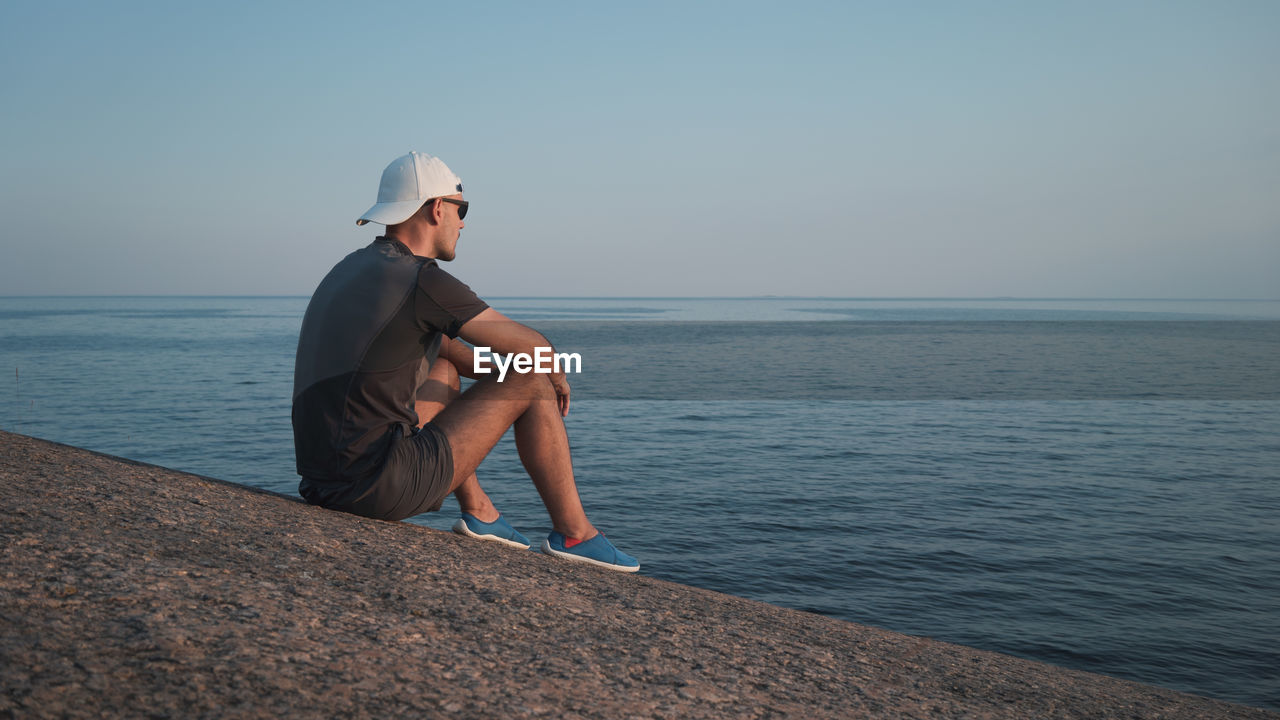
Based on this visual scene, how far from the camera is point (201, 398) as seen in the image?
27750 mm

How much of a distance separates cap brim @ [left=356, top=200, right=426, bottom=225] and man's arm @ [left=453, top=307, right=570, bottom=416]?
578 mm

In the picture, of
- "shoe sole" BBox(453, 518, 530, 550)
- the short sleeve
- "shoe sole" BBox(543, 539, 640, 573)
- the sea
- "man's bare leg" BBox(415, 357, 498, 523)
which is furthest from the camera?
the sea

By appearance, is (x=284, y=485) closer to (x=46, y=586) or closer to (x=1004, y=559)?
(x=1004, y=559)

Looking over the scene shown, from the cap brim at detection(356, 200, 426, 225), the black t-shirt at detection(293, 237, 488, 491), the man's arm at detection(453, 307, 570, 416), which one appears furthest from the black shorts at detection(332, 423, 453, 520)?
the cap brim at detection(356, 200, 426, 225)

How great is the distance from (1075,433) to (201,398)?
25626 mm

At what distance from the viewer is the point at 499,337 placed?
3963 millimetres

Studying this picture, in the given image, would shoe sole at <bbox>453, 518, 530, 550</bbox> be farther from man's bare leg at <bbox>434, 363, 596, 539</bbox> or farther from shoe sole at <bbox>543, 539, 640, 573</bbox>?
man's bare leg at <bbox>434, 363, 596, 539</bbox>

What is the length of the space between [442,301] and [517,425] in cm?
94

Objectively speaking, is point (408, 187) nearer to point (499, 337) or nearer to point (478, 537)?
point (499, 337)

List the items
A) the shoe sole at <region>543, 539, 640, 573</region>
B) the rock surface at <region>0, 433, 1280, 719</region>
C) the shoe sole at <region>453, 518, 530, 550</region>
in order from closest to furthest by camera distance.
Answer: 1. the rock surface at <region>0, 433, 1280, 719</region>
2. the shoe sole at <region>543, 539, 640, 573</region>
3. the shoe sole at <region>453, 518, 530, 550</region>

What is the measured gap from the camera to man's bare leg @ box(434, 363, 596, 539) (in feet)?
13.9

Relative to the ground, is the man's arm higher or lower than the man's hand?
higher

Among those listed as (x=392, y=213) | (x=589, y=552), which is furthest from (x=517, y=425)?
(x=392, y=213)

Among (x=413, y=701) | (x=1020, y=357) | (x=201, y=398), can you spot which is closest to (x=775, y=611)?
(x=413, y=701)
